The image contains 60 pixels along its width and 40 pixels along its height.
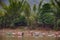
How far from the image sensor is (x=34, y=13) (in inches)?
550

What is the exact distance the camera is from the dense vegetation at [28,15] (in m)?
13.7

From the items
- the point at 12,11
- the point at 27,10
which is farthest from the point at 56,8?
the point at 12,11

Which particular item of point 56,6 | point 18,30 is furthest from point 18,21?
point 56,6

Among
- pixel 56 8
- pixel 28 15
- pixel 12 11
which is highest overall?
pixel 56 8

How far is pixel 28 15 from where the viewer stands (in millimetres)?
13984

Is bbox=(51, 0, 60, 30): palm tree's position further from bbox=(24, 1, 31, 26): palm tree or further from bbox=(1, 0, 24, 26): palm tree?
bbox=(1, 0, 24, 26): palm tree

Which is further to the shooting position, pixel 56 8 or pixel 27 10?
pixel 27 10

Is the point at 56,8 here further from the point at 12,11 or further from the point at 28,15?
the point at 12,11

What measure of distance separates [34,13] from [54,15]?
1.23 metres

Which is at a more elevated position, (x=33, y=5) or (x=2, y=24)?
(x=33, y=5)

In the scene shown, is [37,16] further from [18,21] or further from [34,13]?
[18,21]

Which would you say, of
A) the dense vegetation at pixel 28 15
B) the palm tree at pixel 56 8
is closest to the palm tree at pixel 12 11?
the dense vegetation at pixel 28 15

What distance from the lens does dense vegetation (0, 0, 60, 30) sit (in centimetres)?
1369

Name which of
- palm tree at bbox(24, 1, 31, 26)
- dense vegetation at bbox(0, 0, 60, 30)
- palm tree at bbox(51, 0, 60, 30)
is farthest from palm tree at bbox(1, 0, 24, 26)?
palm tree at bbox(51, 0, 60, 30)
